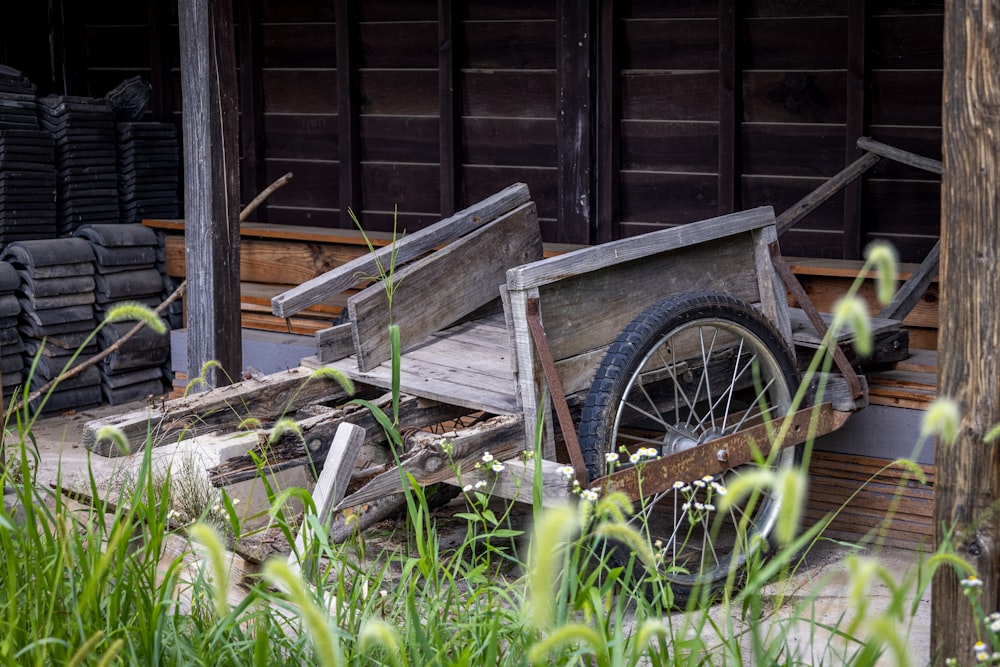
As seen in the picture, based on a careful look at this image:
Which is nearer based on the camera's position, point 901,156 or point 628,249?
point 628,249

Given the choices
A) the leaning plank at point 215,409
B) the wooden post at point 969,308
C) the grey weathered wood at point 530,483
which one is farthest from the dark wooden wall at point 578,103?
the wooden post at point 969,308

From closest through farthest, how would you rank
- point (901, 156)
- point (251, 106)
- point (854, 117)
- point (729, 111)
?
point (901, 156) < point (854, 117) < point (729, 111) < point (251, 106)

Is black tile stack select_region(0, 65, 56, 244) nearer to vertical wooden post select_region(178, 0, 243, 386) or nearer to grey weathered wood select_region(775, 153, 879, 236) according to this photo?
vertical wooden post select_region(178, 0, 243, 386)

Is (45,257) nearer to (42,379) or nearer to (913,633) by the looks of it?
(42,379)

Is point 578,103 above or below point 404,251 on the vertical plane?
above

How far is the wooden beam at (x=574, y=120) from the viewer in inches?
225

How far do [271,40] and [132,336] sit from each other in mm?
1834

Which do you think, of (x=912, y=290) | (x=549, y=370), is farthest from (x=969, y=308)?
(x=912, y=290)

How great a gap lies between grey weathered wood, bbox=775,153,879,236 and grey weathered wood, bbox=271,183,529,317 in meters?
1.13

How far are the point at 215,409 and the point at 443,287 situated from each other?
1.05 meters

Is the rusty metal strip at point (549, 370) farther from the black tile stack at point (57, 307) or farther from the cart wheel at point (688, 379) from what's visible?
the black tile stack at point (57, 307)

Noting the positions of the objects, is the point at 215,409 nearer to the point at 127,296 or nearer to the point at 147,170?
the point at 127,296

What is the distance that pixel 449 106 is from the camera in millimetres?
6156

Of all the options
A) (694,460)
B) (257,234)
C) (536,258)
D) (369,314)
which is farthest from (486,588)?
(257,234)
